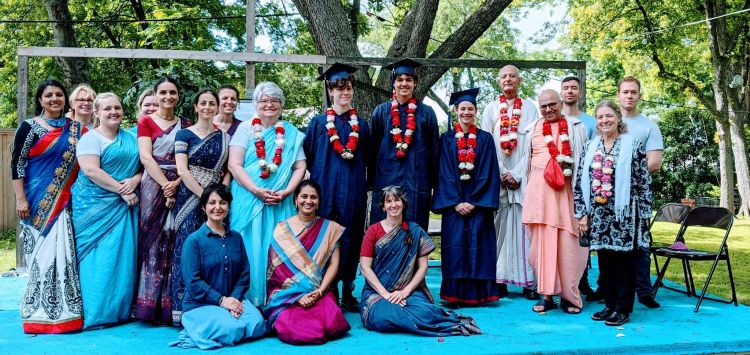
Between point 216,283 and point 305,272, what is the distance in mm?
568

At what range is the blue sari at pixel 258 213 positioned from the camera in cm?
436

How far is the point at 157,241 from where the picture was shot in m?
4.31

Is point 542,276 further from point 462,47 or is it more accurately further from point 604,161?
point 462,47

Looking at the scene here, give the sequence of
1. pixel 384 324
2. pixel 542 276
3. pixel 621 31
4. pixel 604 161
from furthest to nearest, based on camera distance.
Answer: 1. pixel 621 31
2. pixel 542 276
3. pixel 604 161
4. pixel 384 324

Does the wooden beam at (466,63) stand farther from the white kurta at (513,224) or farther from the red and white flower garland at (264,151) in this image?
the red and white flower garland at (264,151)

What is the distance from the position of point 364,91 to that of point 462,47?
4.56 feet

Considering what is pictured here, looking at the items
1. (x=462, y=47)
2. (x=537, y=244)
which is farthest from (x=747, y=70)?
(x=537, y=244)

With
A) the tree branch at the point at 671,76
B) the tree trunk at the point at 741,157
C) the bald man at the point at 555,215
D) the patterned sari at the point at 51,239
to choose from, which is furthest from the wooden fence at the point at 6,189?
the tree trunk at the point at 741,157

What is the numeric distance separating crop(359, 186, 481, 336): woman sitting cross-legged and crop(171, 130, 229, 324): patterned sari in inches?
45.3

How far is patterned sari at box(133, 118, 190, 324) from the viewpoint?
4250mm

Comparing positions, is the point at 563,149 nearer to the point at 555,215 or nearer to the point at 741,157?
the point at 555,215

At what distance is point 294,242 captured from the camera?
421 centimetres

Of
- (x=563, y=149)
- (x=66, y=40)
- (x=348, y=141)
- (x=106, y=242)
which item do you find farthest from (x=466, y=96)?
(x=66, y=40)

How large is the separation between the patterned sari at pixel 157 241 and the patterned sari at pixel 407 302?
1.36 meters
